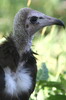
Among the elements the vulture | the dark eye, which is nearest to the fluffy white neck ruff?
the vulture

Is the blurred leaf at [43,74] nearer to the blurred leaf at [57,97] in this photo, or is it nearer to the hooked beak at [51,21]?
the blurred leaf at [57,97]

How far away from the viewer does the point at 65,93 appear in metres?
2.93

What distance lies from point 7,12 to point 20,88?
6.06 feet

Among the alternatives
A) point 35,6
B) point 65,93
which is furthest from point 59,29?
point 65,93

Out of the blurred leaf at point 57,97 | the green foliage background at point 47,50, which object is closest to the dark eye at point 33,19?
the green foliage background at point 47,50

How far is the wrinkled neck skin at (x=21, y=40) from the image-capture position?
8.62 ft

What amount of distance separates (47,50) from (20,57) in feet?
4.95

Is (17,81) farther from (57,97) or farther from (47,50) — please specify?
(47,50)

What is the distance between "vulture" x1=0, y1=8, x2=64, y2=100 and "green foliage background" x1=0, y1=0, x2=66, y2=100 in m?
0.14

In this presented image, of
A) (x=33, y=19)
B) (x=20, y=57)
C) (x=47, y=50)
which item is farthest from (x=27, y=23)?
(x=47, y=50)

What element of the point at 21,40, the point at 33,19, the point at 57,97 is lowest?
the point at 57,97

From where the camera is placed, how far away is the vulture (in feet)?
8.45

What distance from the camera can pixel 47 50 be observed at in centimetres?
415

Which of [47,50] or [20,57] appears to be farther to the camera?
[47,50]
